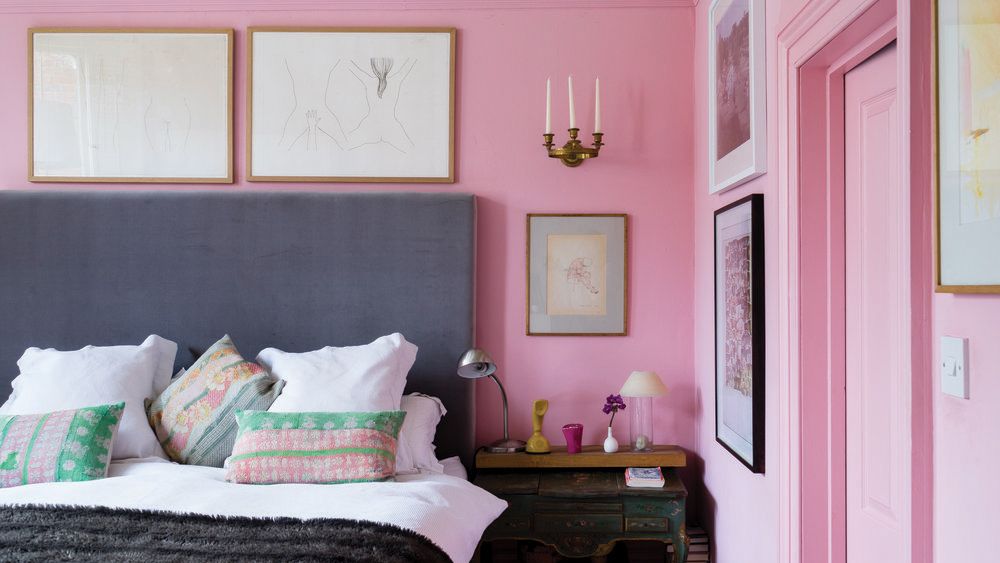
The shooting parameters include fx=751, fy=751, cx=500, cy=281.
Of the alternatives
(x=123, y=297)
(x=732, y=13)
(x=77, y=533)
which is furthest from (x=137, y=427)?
(x=732, y=13)

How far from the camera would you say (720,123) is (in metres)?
2.75

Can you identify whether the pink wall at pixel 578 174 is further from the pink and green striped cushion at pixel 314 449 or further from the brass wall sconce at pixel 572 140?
the pink and green striped cushion at pixel 314 449

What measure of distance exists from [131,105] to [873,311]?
3054 millimetres

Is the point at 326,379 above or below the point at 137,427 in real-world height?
above

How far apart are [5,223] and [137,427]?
120 cm

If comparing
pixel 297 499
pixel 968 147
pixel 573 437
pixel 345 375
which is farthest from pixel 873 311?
pixel 345 375

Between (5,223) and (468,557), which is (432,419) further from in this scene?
(5,223)

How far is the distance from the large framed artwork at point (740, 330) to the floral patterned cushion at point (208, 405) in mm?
1661

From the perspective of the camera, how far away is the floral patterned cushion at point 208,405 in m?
2.79

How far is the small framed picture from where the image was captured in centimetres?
326

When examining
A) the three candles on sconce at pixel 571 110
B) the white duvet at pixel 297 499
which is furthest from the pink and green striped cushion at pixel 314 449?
the three candles on sconce at pixel 571 110

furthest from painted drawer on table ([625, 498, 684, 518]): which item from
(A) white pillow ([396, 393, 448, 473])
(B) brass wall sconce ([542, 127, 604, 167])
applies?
(B) brass wall sconce ([542, 127, 604, 167])

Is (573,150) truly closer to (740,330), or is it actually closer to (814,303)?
(740,330)

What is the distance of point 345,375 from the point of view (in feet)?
9.29
